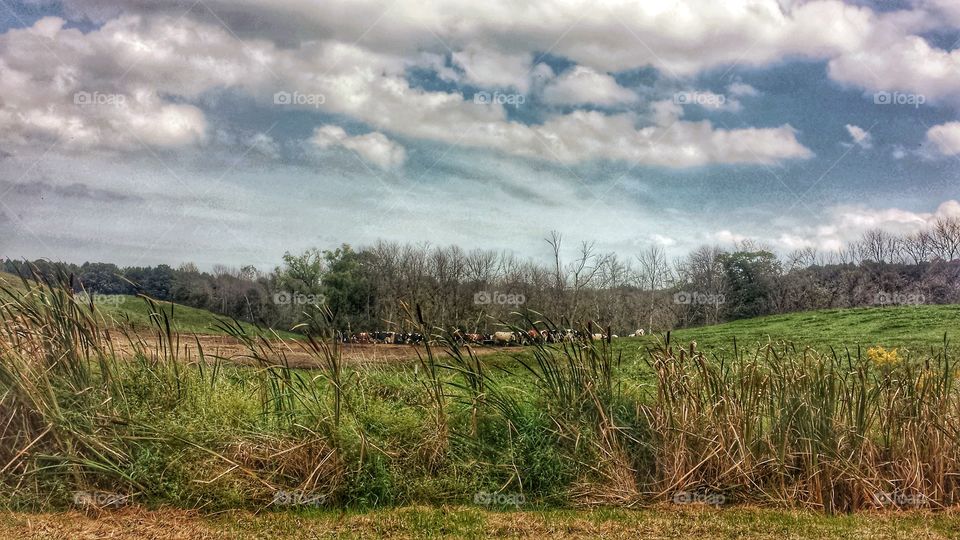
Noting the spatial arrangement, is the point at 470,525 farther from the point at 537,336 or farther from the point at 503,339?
the point at 503,339

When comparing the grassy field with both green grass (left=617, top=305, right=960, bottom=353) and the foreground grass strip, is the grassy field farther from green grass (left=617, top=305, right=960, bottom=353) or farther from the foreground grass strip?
the foreground grass strip

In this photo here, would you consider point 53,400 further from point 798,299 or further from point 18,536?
point 798,299

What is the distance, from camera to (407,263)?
25.1m

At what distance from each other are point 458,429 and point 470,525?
1.14m

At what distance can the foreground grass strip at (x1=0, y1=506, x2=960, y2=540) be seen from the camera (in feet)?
18.5

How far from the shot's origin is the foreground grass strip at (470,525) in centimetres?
562

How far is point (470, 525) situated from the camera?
5738 mm

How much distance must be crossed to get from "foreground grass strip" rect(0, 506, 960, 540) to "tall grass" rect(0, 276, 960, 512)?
208mm

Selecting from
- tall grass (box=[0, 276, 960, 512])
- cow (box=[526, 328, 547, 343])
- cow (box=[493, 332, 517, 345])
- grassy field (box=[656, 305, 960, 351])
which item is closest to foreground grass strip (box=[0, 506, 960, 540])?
tall grass (box=[0, 276, 960, 512])

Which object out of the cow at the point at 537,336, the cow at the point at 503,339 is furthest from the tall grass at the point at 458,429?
the cow at the point at 503,339

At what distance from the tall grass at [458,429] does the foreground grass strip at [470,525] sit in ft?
0.68

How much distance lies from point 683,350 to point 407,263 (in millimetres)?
18724

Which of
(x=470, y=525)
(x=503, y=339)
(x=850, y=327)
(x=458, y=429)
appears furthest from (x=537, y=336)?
(x=850, y=327)

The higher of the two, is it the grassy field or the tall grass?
the grassy field
